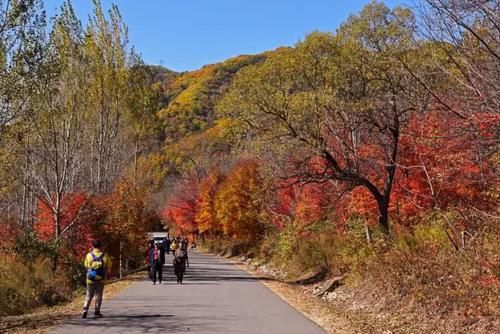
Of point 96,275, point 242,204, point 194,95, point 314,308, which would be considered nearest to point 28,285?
point 96,275

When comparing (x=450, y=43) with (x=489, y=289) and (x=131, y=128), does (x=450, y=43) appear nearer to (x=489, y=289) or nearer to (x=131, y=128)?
(x=489, y=289)

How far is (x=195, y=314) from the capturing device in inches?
573

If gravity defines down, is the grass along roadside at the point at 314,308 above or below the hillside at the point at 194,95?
below

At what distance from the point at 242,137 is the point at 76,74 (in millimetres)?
9006

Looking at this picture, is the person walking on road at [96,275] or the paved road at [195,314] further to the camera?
the person walking on road at [96,275]

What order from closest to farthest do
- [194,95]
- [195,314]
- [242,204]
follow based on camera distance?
[195,314]
[242,204]
[194,95]

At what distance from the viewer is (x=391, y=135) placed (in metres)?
21.8

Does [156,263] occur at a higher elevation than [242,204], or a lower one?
lower

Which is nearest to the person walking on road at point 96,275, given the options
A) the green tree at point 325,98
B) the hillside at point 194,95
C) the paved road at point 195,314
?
the paved road at point 195,314

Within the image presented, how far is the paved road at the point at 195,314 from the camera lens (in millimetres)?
12091

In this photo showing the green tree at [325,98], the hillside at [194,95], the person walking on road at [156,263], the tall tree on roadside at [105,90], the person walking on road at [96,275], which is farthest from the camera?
the hillside at [194,95]

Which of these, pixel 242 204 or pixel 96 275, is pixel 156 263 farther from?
pixel 242 204

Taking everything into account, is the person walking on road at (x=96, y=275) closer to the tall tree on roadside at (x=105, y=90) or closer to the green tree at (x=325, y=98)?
the green tree at (x=325, y=98)

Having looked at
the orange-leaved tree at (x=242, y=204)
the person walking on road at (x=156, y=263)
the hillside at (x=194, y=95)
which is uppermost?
the hillside at (x=194, y=95)
